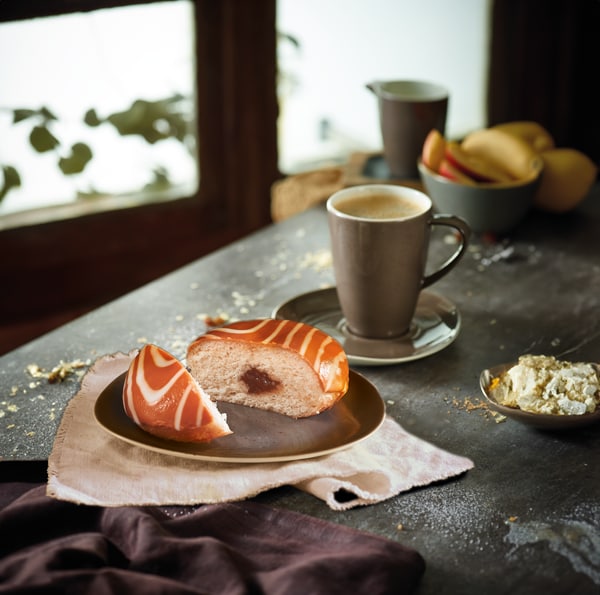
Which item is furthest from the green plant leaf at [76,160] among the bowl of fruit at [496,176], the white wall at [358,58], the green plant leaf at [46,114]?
the bowl of fruit at [496,176]

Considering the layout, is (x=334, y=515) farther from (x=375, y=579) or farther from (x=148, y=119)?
(x=148, y=119)

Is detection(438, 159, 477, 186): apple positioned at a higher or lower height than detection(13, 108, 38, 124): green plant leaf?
higher

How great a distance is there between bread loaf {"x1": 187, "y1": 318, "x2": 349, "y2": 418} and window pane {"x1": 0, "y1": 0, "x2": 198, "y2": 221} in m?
1.54

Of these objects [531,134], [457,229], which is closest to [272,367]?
[457,229]

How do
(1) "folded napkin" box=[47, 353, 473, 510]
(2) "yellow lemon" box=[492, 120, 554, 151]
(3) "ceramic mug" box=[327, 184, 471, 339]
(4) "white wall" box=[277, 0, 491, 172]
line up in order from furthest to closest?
(4) "white wall" box=[277, 0, 491, 172], (2) "yellow lemon" box=[492, 120, 554, 151], (3) "ceramic mug" box=[327, 184, 471, 339], (1) "folded napkin" box=[47, 353, 473, 510]

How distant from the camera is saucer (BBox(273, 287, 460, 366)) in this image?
3.97 feet

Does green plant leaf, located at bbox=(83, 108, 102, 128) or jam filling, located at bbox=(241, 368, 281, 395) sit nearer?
jam filling, located at bbox=(241, 368, 281, 395)

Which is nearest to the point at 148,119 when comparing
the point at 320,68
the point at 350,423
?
→ the point at 320,68

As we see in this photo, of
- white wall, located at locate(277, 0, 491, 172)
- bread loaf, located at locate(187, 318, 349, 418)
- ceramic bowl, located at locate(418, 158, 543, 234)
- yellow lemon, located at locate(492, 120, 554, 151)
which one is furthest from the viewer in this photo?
white wall, located at locate(277, 0, 491, 172)

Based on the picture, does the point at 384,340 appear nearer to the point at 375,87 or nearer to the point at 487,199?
the point at 487,199

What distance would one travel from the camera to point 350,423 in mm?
1016

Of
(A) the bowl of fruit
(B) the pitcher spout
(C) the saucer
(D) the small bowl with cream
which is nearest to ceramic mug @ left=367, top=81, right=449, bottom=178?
(B) the pitcher spout

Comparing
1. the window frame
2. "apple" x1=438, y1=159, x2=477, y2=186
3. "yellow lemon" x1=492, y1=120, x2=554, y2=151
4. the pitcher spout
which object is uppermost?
the pitcher spout

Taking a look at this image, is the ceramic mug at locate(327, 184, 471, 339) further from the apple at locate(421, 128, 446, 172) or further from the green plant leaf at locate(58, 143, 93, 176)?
the green plant leaf at locate(58, 143, 93, 176)
